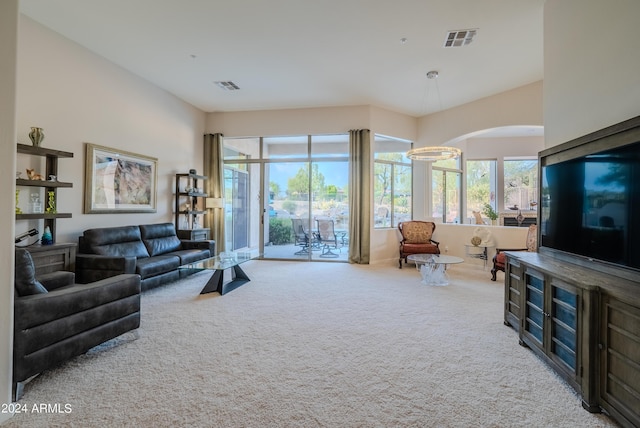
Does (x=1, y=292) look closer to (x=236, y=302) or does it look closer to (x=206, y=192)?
(x=236, y=302)

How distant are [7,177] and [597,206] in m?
4.12

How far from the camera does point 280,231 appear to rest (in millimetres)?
7328

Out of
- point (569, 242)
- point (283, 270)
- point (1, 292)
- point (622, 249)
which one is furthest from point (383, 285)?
point (1, 292)

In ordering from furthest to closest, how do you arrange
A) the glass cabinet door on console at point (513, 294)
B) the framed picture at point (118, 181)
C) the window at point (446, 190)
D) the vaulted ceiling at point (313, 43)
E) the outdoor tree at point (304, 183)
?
the window at point (446, 190), the outdoor tree at point (304, 183), the framed picture at point (118, 181), the vaulted ceiling at point (313, 43), the glass cabinet door on console at point (513, 294)

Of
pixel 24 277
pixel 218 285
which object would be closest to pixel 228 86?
pixel 218 285

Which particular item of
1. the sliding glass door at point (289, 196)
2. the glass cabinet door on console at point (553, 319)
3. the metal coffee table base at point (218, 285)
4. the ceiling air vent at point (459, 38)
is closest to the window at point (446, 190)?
the sliding glass door at point (289, 196)

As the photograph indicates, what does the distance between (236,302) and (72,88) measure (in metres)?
3.85

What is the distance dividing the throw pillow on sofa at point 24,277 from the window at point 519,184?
10715 mm

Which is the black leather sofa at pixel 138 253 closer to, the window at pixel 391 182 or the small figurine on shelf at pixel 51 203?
the small figurine on shelf at pixel 51 203

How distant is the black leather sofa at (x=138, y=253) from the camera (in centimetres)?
390

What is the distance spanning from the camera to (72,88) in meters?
4.17

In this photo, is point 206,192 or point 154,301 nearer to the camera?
point 154,301

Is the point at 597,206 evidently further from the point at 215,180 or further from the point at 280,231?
the point at 215,180

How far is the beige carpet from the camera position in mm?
1785
